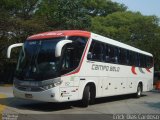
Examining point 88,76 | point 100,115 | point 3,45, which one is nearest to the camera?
point 100,115

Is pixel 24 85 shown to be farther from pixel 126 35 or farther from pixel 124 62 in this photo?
pixel 126 35

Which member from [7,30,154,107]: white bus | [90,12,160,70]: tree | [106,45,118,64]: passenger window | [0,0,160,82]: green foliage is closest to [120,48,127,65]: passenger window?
[106,45,118,64]: passenger window

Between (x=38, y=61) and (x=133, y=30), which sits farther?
(x=133, y=30)

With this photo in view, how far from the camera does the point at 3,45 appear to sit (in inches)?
1500

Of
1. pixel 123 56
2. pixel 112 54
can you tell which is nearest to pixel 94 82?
pixel 112 54

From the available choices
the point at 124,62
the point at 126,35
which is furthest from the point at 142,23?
the point at 124,62

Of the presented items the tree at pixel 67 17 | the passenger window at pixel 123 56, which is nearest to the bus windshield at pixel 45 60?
the passenger window at pixel 123 56

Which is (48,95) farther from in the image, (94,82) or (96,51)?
(96,51)

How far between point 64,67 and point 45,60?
0.80 metres

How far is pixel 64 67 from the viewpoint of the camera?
606 inches

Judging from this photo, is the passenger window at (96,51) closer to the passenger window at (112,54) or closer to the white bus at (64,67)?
the white bus at (64,67)

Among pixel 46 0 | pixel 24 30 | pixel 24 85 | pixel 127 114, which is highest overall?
pixel 46 0

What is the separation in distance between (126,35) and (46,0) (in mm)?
14103

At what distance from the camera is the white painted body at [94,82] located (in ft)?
49.6
